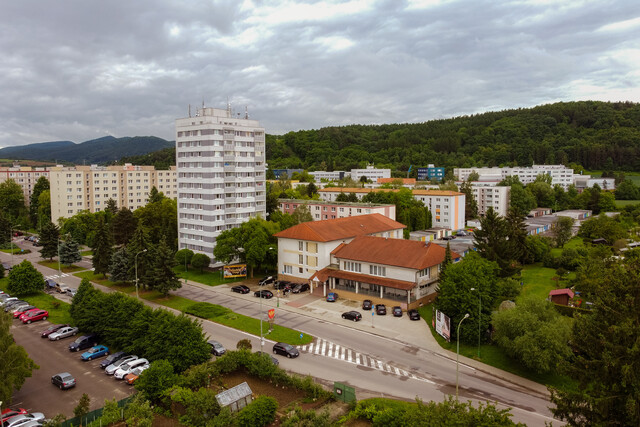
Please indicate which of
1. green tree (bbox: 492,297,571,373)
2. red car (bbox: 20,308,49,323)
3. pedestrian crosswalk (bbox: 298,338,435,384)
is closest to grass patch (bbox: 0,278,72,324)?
red car (bbox: 20,308,49,323)

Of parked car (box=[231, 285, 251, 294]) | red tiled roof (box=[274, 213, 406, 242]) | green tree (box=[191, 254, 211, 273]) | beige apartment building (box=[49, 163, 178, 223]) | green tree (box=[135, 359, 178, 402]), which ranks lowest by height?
parked car (box=[231, 285, 251, 294])

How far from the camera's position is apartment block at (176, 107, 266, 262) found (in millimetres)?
64188

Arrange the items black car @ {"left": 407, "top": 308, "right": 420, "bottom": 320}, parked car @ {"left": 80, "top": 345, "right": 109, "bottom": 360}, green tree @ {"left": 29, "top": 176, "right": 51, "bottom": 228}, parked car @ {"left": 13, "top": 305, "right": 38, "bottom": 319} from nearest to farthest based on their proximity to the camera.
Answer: parked car @ {"left": 80, "top": 345, "right": 109, "bottom": 360} < black car @ {"left": 407, "top": 308, "right": 420, "bottom": 320} < parked car @ {"left": 13, "top": 305, "right": 38, "bottom": 319} < green tree @ {"left": 29, "top": 176, "right": 51, "bottom": 228}

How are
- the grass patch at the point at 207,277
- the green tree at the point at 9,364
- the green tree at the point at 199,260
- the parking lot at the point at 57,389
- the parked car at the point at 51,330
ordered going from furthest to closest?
the green tree at the point at 199,260
the grass patch at the point at 207,277
the parked car at the point at 51,330
the parking lot at the point at 57,389
the green tree at the point at 9,364

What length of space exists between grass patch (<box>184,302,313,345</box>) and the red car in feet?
47.2

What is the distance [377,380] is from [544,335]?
1181 cm

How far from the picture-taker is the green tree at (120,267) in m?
52.9

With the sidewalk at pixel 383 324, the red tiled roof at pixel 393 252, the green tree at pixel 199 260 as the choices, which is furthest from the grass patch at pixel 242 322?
the green tree at pixel 199 260

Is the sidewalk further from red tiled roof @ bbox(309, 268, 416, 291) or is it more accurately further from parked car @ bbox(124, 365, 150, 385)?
parked car @ bbox(124, 365, 150, 385)

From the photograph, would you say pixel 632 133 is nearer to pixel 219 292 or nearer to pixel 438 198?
pixel 438 198

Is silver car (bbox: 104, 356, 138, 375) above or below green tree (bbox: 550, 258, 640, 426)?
below

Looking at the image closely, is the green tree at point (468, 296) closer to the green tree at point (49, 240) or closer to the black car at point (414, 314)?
the black car at point (414, 314)

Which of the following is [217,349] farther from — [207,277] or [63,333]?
[207,277]

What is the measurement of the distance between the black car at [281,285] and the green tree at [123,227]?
122 ft
